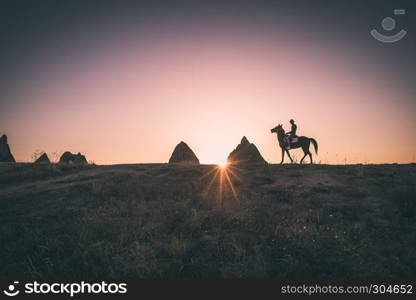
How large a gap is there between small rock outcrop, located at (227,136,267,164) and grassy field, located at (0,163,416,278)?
2782 cm

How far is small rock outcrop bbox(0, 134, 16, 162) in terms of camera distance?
3934 cm

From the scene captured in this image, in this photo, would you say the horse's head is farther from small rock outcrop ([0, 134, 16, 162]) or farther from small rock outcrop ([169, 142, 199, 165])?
small rock outcrop ([0, 134, 16, 162])

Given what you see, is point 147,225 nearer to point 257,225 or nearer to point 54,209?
point 257,225

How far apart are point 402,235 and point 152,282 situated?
7115mm

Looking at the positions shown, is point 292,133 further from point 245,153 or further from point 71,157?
point 71,157

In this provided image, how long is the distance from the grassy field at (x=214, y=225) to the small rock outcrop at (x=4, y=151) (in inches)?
1231

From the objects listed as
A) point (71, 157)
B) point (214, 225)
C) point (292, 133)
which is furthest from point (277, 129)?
point (71, 157)

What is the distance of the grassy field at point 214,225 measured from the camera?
6684 mm

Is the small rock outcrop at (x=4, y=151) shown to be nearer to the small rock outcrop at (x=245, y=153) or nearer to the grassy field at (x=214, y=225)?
the grassy field at (x=214, y=225)

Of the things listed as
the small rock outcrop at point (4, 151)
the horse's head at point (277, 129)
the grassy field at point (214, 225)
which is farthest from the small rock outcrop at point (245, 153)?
the small rock outcrop at point (4, 151)

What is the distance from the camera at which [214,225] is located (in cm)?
887

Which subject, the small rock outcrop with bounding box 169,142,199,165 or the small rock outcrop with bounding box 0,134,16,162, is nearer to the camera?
the small rock outcrop with bounding box 0,134,16,162

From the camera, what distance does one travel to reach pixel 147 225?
880 cm

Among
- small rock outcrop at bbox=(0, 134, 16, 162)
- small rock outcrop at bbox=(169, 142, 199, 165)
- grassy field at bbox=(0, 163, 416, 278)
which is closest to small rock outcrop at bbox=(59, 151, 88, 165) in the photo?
small rock outcrop at bbox=(0, 134, 16, 162)
